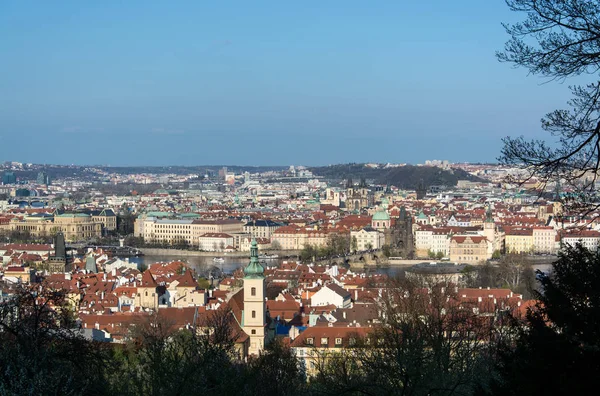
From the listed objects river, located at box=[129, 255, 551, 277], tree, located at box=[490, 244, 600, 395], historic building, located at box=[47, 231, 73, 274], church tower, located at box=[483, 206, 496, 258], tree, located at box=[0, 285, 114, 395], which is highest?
tree, located at box=[490, 244, 600, 395]

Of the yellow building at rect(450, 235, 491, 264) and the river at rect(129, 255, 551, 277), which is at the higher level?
the yellow building at rect(450, 235, 491, 264)

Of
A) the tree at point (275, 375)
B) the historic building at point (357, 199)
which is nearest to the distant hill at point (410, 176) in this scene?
the historic building at point (357, 199)

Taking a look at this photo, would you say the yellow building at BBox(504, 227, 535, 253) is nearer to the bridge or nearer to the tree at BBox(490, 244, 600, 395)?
the bridge

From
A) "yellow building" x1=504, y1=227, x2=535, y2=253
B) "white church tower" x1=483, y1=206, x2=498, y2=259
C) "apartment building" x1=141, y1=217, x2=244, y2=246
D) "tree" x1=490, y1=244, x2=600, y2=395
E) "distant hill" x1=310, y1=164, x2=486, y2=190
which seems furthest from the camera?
"distant hill" x1=310, y1=164, x2=486, y2=190

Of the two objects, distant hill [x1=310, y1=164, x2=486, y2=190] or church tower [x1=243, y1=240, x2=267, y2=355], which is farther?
distant hill [x1=310, y1=164, x2=486, y2=190]

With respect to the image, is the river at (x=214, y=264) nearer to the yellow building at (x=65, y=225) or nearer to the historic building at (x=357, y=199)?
the yellow building at (x=65, y=225)

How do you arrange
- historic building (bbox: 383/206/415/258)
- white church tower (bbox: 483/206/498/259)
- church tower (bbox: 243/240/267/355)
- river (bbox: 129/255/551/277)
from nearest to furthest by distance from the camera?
1. church tower (bbox: 243/240/267/355)
2. river (bbox: 129/255/551/277)
3. white church tower (bbox: 483/206/498/259)
4. historic building (bbox: 383/206/415/258)

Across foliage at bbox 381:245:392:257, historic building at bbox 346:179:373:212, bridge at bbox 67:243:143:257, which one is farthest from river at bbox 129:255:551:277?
historic building at bbox 346:179:373:212

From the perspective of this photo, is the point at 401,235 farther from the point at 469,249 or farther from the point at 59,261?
the point at 59,261
